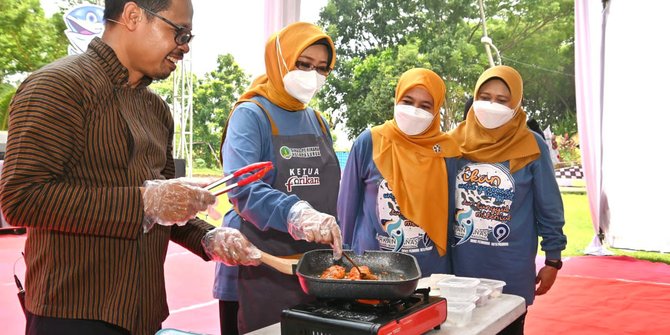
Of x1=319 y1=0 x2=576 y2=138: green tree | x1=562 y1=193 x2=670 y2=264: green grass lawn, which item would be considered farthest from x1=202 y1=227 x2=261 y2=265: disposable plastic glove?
x1=319 y1=0 x2=576 y2=138: green tree

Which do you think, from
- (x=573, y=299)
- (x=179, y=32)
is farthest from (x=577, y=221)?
(x=179, y=32)

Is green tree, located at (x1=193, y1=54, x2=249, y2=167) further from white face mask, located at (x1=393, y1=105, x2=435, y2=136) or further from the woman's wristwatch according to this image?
the woman's wristwatch

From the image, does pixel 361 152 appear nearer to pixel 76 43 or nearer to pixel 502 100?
pixel 502 100

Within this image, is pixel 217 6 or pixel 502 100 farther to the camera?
pixel 217 6

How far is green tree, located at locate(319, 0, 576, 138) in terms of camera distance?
8531 mm

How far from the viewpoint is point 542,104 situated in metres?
8.52

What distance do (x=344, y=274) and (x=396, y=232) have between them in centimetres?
89

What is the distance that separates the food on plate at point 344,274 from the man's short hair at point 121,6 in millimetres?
745

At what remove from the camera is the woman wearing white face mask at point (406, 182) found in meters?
2.27

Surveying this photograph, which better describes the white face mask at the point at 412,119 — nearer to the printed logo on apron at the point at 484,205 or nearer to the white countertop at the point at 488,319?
the printed logo on apron at the point at 484,205

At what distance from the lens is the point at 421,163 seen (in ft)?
7.95

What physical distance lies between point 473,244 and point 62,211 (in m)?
1.72

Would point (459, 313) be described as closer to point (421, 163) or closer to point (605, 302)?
point (421, 163)

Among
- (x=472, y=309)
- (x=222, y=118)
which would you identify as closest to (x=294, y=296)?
(x=472, y=309)
